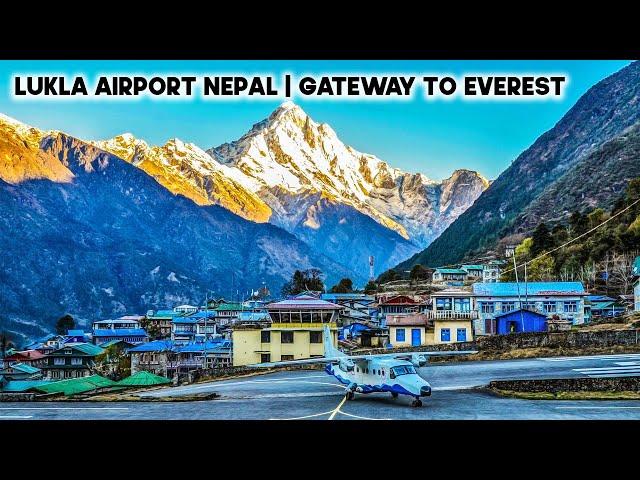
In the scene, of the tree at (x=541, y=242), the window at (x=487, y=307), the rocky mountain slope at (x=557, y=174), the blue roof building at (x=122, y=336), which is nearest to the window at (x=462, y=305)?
the window at (x=487, y=307)

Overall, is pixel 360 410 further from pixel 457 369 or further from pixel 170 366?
pixel 170 366

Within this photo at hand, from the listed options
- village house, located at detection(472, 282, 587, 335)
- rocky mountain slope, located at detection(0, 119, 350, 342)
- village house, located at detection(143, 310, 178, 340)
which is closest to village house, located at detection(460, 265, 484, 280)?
village house, located at detection(143, 310, 178, 340)

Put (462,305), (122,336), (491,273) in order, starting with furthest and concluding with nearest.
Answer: (491,273)
(122,336)
(462,305)

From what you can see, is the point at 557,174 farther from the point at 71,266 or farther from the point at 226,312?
the point at 71,266

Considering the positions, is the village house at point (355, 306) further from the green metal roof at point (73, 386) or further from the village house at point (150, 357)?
the green metal roof at point (73, 386)

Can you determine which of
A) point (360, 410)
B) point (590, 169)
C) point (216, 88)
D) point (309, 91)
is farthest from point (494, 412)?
point (590, 169)

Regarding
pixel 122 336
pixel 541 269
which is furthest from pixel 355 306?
pixel 122 336
